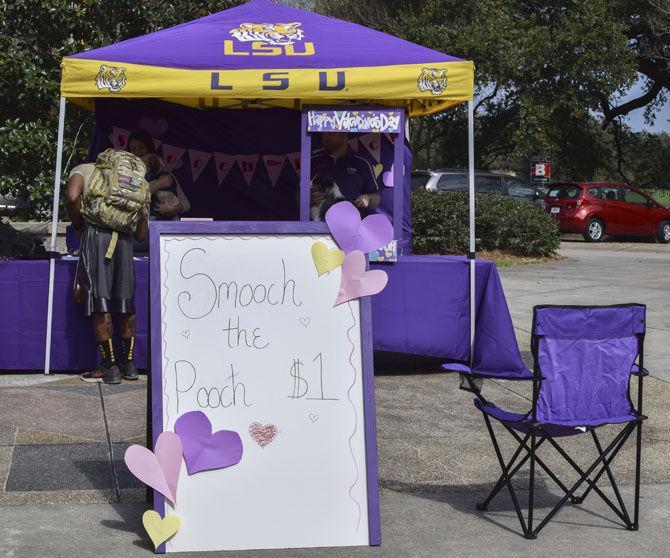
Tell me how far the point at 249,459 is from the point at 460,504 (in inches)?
50.6

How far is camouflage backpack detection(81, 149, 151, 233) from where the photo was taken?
783cm

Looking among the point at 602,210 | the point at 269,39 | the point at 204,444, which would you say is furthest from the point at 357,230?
the point at 602,210

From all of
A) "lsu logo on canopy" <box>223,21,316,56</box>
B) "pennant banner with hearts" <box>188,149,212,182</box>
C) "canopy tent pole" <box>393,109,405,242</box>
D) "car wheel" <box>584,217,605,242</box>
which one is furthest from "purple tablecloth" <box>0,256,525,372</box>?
"car wheel" <box>584,217,605,242</box>

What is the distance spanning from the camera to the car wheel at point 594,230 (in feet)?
88.4

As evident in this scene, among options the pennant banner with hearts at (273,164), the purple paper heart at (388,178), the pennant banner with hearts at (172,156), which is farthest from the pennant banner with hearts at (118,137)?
the purple paper heart at (388,178)

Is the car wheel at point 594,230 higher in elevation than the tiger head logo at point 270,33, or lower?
lower

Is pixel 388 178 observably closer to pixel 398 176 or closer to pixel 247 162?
pixel 398 176

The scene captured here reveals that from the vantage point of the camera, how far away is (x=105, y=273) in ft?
26.6

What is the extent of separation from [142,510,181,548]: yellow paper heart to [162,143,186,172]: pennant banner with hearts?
294 inches

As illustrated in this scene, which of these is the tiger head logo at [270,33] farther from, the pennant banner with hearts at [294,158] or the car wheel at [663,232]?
the car wheel at [663,232]

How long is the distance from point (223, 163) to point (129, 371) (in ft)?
12.9

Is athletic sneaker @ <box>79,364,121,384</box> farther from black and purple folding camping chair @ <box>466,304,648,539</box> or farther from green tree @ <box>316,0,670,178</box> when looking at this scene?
green tree @ <box>316,0,670,178</box>

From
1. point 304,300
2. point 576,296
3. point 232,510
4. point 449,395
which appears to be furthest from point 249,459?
point 576,296

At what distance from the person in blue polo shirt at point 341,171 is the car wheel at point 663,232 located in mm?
19598
